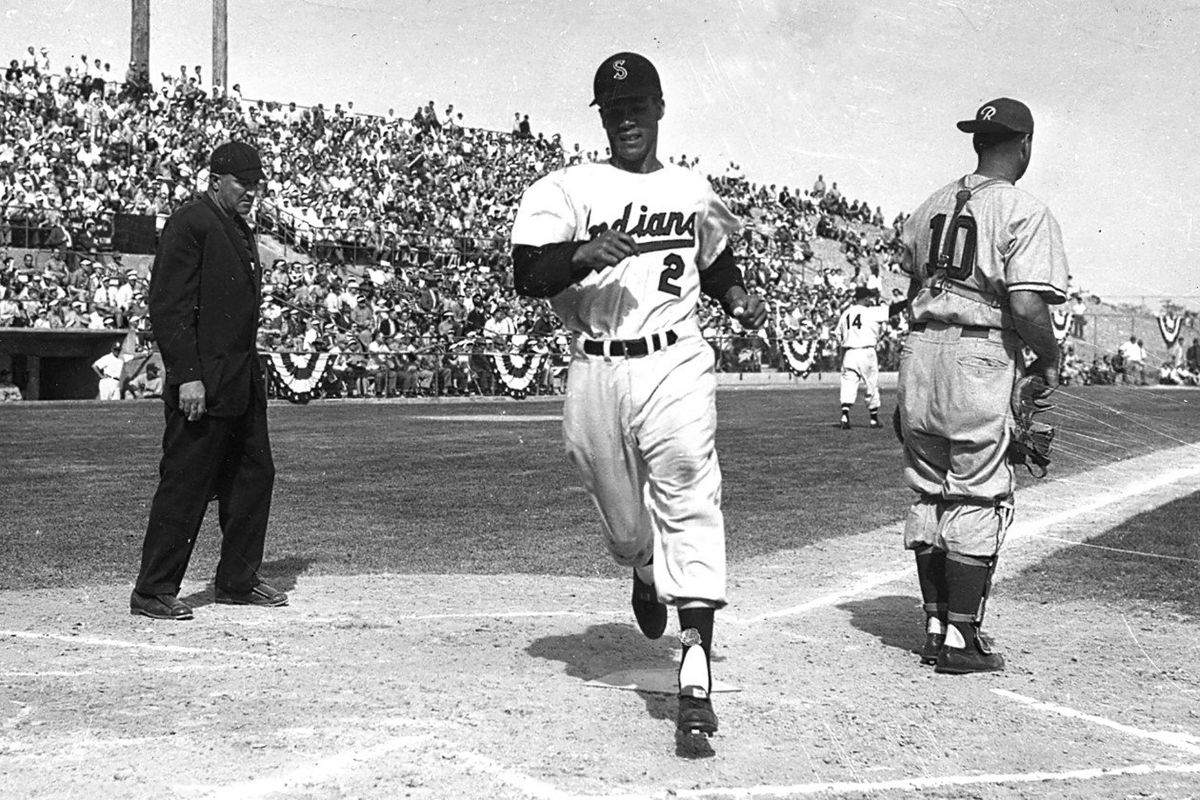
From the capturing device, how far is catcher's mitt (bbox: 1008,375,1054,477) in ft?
17.8

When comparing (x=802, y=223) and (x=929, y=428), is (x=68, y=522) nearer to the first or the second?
(x=929, y=428)

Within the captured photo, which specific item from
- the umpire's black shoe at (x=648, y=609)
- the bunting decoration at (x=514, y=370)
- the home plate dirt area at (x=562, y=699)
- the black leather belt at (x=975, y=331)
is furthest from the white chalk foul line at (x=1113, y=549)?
the bunting decoration at (x=514, y=370)

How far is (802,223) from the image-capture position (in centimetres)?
4812

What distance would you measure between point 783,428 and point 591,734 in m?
15.9

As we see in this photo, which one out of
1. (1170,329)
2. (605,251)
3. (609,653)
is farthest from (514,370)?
(605,251)

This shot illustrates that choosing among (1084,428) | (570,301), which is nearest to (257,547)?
(570,301)

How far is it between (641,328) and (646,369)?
16 cm

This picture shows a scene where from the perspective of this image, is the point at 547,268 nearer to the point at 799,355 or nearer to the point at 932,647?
the point at 932,647

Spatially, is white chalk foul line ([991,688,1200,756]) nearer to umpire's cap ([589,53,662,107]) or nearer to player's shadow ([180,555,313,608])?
umpire's cap ([589,53,662,107])

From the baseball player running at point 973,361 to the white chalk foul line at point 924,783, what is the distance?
1.29 metres

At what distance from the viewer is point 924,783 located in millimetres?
3779

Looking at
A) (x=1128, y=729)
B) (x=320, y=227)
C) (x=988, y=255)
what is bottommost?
(x=1128, y=729)

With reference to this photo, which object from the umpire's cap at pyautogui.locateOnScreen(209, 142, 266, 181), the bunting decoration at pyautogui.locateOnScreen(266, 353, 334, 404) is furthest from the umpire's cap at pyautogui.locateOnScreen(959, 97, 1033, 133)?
the bunting decoration at pyautogui.locateOnScreen(266, 353, 334, 404)

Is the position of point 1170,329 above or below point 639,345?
above
